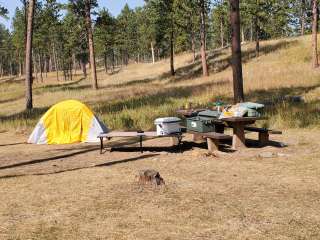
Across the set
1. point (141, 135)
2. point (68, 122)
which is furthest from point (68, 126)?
point (141, 135)

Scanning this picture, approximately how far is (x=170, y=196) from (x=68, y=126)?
818cm

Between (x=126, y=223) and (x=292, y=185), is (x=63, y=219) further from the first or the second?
(x=292, y=185)

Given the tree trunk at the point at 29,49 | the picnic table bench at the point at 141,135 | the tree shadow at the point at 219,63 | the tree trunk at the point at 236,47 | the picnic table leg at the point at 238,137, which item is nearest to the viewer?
the picnic table leg at the point at 238,137

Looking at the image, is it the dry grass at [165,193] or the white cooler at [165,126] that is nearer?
the dry grass at [165,193]

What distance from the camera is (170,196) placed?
7.09 metres

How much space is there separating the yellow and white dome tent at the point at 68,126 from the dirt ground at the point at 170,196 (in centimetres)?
294

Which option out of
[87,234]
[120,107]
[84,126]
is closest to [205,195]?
[87,234]

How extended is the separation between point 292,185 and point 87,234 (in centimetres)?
382

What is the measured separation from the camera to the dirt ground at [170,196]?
18.6 ft

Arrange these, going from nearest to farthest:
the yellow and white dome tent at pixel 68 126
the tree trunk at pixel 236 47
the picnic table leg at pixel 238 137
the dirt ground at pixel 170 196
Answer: the dirt ground at pixel 170 196, the picnic table leg at pixel 238 137, the yellow and white dome tent at pixel 68 126, the tree trunk at pixel 236 47

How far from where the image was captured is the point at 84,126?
47.5 feet

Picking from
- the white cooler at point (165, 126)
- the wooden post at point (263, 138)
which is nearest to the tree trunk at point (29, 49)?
the white cooler at point (165, 126)

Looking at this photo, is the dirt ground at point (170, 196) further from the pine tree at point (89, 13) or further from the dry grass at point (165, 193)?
the pine tree at point (89, 13)

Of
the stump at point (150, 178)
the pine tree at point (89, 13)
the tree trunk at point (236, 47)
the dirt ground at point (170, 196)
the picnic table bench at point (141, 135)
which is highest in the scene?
the pine tree at point (89, 13)
